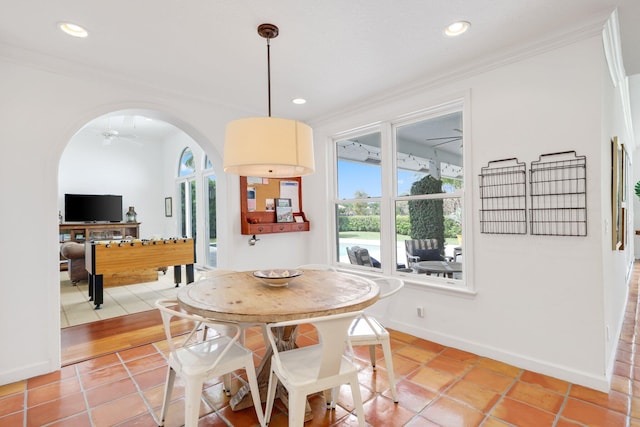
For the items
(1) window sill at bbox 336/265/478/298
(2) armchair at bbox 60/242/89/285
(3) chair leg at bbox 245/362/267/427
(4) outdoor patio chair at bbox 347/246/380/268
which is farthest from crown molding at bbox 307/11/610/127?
(2) armchair at bbox 60/242/89/285

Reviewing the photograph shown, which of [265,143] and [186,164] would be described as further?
[186,164]

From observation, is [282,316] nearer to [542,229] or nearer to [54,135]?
[542,229]

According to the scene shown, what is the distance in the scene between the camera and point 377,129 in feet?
12.3

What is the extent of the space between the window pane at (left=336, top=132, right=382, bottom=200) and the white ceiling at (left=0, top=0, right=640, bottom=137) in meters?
0.84

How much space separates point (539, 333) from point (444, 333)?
0.80 m

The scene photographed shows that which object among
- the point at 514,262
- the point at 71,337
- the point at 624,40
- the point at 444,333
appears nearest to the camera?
the point at 624,40

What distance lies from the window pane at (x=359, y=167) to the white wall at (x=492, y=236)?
0.93 metres

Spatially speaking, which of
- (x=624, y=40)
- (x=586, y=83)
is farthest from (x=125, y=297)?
(x=624, y=40)

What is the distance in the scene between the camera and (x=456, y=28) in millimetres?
2264

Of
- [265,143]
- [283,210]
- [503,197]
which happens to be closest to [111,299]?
[283,210]

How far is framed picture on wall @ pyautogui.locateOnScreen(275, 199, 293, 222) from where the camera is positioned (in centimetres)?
429

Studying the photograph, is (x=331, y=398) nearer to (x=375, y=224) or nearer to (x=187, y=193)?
(x=375, y=224)

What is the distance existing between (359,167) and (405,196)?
0.80 meters

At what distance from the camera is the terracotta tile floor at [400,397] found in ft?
6.50
